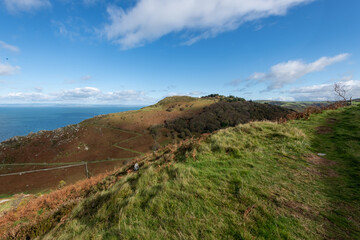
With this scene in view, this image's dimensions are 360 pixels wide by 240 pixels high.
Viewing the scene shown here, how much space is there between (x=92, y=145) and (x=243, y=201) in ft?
152

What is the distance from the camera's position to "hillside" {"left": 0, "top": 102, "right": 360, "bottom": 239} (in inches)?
111

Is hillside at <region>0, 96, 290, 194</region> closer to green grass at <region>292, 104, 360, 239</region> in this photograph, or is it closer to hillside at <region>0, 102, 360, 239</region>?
hillside at <region>0, 102, 360, 239</region>

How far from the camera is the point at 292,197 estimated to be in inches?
138

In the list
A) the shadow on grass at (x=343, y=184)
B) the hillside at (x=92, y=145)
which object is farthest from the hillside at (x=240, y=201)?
the hillside at (x=92, y=145)

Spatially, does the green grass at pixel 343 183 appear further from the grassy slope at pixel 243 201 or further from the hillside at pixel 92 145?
the hillside at pixel 92 145

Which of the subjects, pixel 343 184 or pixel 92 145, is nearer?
pixel 343 184

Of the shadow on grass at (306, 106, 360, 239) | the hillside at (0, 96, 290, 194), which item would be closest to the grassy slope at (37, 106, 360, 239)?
the shadow on grass at (306, 106, 360, 239)

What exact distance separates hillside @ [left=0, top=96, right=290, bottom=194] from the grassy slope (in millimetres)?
31110

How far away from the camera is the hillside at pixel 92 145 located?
29531 mm

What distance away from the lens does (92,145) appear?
133ft

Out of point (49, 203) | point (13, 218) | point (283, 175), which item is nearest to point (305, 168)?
point (283, 175)

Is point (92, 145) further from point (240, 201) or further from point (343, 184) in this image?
point (343, 184)

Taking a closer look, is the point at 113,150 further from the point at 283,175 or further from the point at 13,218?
the point at 283,175

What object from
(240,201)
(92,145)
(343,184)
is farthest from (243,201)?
(92,145)
